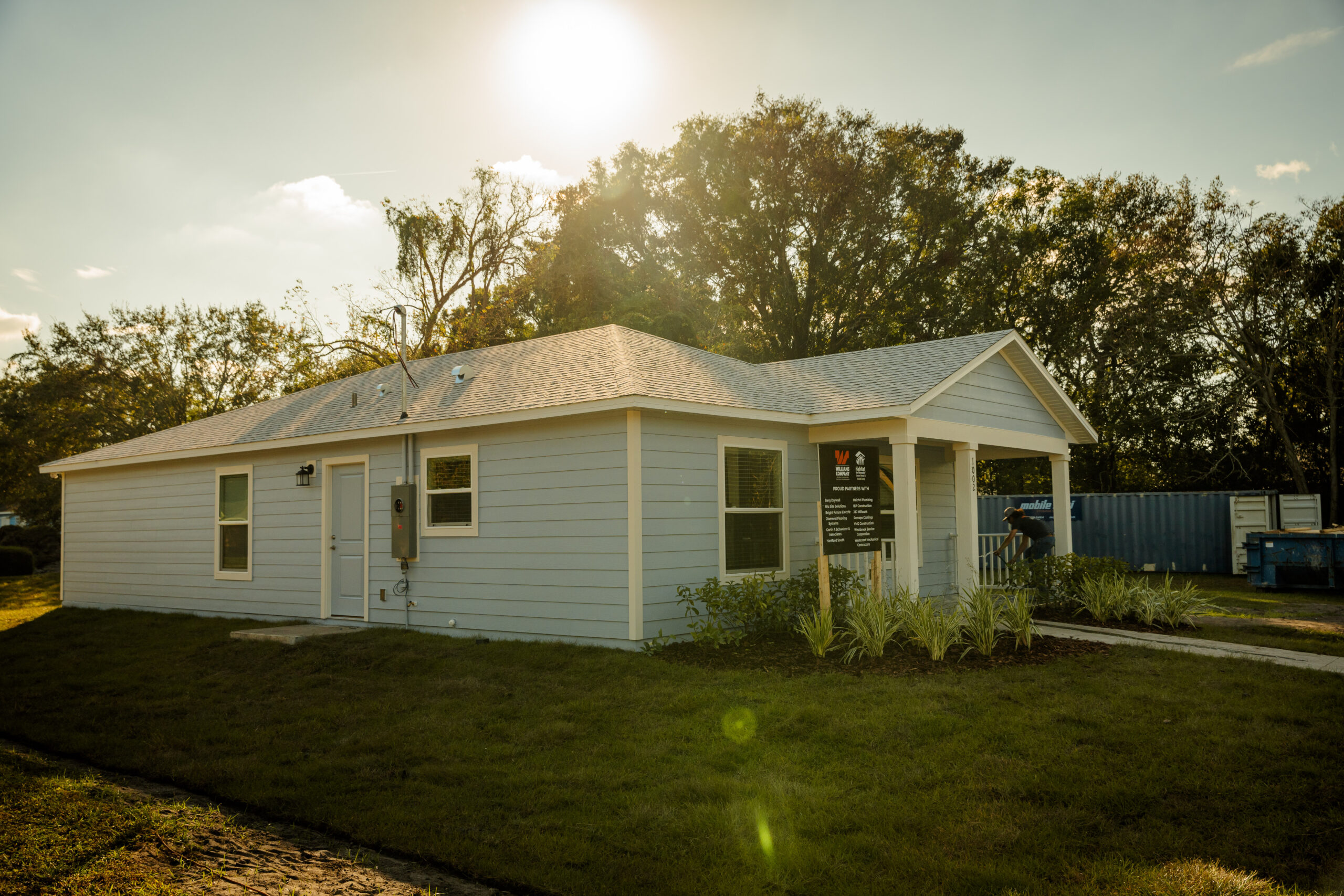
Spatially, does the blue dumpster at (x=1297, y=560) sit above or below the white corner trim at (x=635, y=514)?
below

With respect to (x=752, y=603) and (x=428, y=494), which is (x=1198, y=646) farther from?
(x=428, y=494)

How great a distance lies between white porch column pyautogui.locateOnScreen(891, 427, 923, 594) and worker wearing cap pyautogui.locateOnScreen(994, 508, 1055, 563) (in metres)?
3.53

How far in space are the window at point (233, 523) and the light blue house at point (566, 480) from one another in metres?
0.04

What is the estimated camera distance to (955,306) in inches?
1110

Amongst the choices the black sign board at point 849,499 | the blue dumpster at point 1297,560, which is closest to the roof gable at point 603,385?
the black sign board at point 849,499

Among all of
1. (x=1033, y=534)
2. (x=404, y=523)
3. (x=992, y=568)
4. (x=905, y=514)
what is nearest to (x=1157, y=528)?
(x=992, y=568)

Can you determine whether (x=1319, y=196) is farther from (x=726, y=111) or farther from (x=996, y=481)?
(x=726, y=111)

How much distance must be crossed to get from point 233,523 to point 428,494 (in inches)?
181

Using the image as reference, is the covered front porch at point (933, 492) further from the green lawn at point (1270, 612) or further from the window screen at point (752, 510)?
the green lawn at point (1270, 612)

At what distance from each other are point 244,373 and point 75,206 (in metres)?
26.1

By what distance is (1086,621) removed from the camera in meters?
11.3

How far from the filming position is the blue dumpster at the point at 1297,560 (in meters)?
16.5

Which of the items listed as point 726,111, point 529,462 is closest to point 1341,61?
point 529,462

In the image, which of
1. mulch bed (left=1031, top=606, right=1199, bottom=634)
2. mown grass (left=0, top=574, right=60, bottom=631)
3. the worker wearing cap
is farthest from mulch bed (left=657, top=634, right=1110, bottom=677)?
mown grass (left=0, top=574, right=60, bottom=631)
